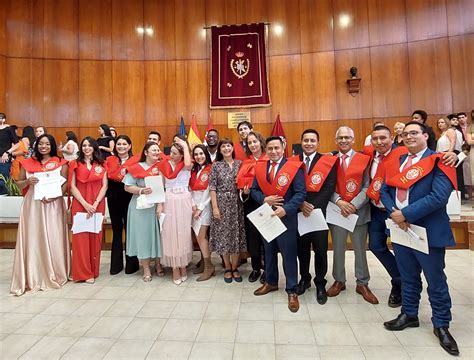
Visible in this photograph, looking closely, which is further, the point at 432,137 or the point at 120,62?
the point at 120,62

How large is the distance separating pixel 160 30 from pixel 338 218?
664 cm

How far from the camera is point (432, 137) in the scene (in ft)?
7.19

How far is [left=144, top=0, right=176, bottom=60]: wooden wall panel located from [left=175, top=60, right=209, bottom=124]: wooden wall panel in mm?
453

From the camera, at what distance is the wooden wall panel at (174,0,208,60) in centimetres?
Result: 693

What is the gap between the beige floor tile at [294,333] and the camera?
74.7 inches

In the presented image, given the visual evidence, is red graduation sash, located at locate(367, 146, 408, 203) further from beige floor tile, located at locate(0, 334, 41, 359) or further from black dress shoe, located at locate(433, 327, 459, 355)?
beige floor tile, located at locate(0, 334, 41, 359)

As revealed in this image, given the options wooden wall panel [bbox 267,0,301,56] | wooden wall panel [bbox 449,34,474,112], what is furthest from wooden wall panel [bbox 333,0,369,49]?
wooden wall panel [bbox 449,34,474,112]

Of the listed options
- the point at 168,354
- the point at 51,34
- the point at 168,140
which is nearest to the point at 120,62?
the point at 51,34

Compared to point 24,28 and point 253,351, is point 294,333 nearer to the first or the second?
point 253,351

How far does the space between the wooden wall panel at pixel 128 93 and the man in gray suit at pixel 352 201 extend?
5.69 m

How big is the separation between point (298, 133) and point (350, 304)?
4.95m

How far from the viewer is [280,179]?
2.34 meters

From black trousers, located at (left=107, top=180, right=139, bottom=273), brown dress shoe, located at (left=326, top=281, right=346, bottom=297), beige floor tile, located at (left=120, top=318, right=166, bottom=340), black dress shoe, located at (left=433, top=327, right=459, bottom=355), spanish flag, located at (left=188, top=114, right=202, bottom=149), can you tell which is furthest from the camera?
spanish flag, located at (left=188, top=114, right=202, bottom=149)

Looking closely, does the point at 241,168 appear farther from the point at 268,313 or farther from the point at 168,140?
the point at 168,140
